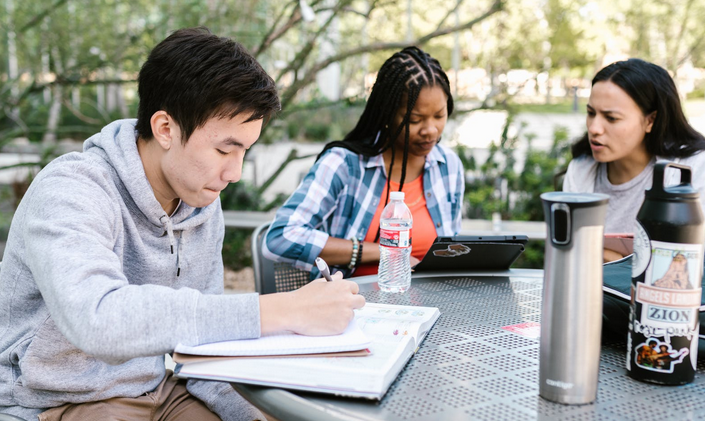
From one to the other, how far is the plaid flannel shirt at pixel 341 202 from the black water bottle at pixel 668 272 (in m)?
1.35

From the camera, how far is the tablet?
1966 mm

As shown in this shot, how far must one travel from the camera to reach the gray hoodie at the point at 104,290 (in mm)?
1193

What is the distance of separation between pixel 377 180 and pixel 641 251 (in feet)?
4.94

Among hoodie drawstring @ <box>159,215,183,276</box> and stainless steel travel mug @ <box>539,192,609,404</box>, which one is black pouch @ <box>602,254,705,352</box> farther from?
hoodie drawstring @ <box>159,215,183,276</box>

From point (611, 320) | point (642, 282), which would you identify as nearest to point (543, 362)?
point (642, 282)

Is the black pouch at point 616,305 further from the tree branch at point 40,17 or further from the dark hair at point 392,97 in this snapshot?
the tree branch at point 40,17

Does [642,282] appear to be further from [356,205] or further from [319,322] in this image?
[356,205]

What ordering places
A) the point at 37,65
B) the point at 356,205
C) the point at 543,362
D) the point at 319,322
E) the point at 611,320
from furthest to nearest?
the point at 37,65
the point at 356,205
the point at 611,320
the point at 319,322
the point at 543,362

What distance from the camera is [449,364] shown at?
1.32 meters

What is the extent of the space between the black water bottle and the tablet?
0.80 metres

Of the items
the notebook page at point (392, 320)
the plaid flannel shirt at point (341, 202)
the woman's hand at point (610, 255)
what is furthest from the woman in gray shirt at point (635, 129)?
the notebook page at point (392, 320)

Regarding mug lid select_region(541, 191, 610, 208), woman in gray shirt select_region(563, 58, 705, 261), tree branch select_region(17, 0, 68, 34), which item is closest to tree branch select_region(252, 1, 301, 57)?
tree branch select_region(17, 0, 68, 34)

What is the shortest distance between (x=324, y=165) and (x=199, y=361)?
139cm

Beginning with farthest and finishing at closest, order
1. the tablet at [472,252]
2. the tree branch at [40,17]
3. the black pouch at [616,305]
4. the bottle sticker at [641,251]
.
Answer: the tree branch at [40,17] < the tablet at [472,252] < the black pouch at [616,305] < the bottle sticker at [641,251]
